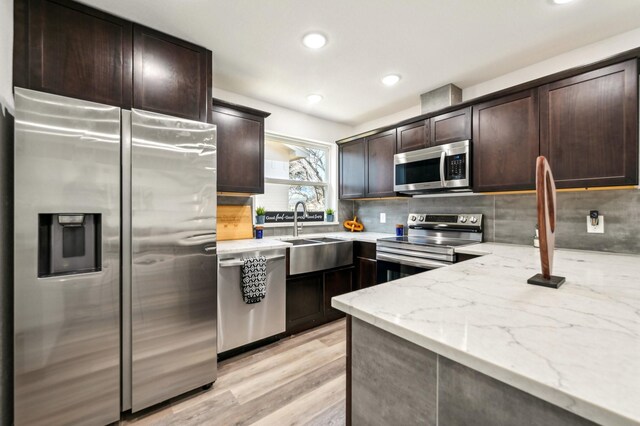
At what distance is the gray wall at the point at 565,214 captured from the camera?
6.60 feet

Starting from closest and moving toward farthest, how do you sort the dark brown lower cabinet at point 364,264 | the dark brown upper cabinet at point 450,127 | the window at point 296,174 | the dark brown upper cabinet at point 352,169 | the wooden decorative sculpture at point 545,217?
1. the wooden decorative sculpture at point 545,217
2. the dark brown upper cabinet at point 450,127
3. the dark brown lower cabinet at point 364,264
4. the window at point 296,174
5. the dark brown upper cabinet at point 352,169

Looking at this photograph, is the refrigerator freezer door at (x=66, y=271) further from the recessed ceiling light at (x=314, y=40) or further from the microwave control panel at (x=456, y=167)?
the microwave control panel at (x=456, y=167)

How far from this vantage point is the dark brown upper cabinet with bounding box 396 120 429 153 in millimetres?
2935

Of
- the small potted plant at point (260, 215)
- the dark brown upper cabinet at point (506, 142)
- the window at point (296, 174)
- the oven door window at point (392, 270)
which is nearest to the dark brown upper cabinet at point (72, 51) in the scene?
the small potted plant at point (260, 215)

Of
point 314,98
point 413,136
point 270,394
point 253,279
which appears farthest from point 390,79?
point 270,394

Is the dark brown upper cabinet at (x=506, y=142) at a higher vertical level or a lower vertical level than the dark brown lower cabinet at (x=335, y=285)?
higher

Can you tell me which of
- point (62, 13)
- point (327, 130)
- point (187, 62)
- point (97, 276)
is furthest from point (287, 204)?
point (62, 13)

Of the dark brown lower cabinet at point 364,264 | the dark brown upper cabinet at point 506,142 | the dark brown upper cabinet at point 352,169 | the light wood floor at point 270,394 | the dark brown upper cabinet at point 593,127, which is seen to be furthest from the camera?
the dark brown upper cabinet at point 352,169

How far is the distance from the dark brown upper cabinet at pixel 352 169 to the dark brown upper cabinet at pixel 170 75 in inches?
81.9

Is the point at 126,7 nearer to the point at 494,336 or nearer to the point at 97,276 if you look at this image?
the point at 97,276

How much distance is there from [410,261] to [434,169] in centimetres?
95

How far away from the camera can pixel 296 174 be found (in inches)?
146

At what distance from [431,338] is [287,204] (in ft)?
9.98

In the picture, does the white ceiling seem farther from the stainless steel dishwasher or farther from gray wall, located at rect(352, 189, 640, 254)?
the stainless steel dishwasher
